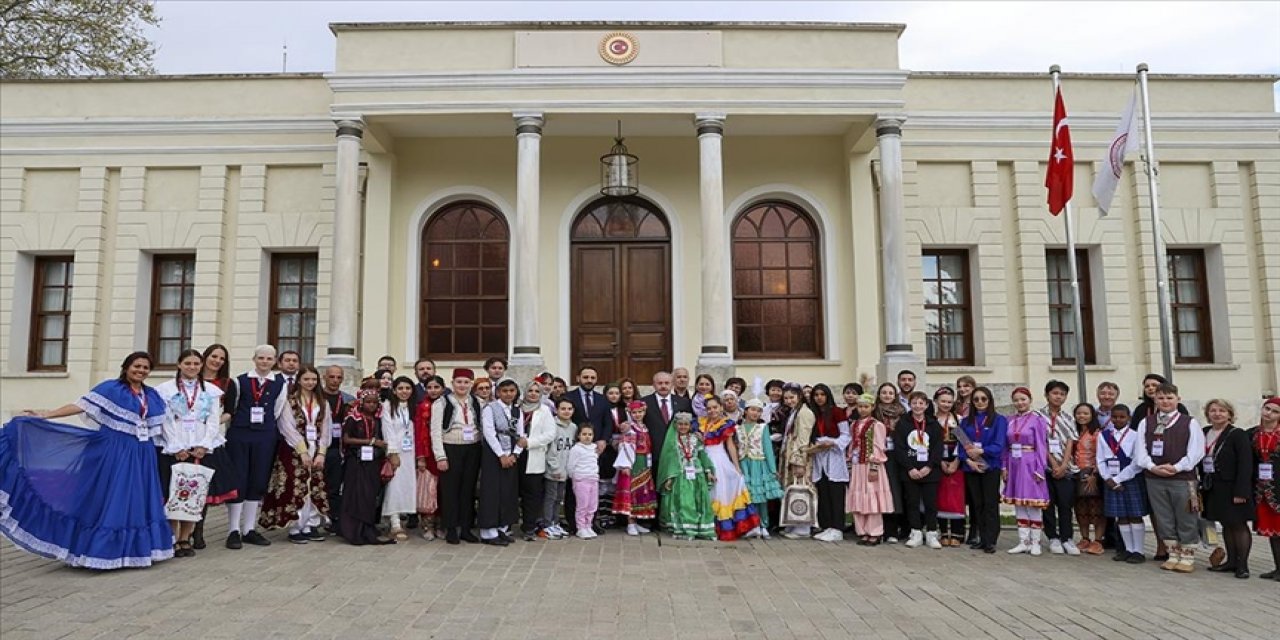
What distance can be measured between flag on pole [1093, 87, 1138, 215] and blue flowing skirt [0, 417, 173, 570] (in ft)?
39.1

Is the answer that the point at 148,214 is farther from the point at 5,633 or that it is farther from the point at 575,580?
the point at 575,580

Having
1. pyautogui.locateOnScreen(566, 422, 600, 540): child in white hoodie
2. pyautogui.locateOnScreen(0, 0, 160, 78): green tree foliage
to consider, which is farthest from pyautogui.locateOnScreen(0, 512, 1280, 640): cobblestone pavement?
pyautogui.locateOnScreen(0, 0, 160, 78): green tree foliage

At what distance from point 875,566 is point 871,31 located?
8597mm

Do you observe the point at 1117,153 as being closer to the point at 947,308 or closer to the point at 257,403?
the point at 947,308

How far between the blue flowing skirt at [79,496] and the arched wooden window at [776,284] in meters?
9.00

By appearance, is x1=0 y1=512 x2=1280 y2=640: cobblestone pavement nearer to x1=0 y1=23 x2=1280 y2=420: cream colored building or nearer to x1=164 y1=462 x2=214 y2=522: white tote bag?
x1=164 y1=462 x2=214 y2=522: white tote bag

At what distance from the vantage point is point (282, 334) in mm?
13570

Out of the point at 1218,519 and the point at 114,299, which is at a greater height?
the point at 114,299

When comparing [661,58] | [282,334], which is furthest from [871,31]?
[282,334]

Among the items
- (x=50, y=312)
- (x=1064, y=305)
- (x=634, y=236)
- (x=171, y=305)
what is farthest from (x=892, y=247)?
(x=50, y=312)

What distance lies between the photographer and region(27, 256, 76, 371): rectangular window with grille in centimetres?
1360

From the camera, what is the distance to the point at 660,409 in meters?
8.55

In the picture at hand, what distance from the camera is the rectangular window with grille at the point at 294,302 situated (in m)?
13.5

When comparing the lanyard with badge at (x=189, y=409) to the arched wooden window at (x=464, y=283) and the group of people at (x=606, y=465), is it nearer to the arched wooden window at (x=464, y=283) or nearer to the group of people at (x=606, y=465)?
the group of people at (x=606, y=465)
